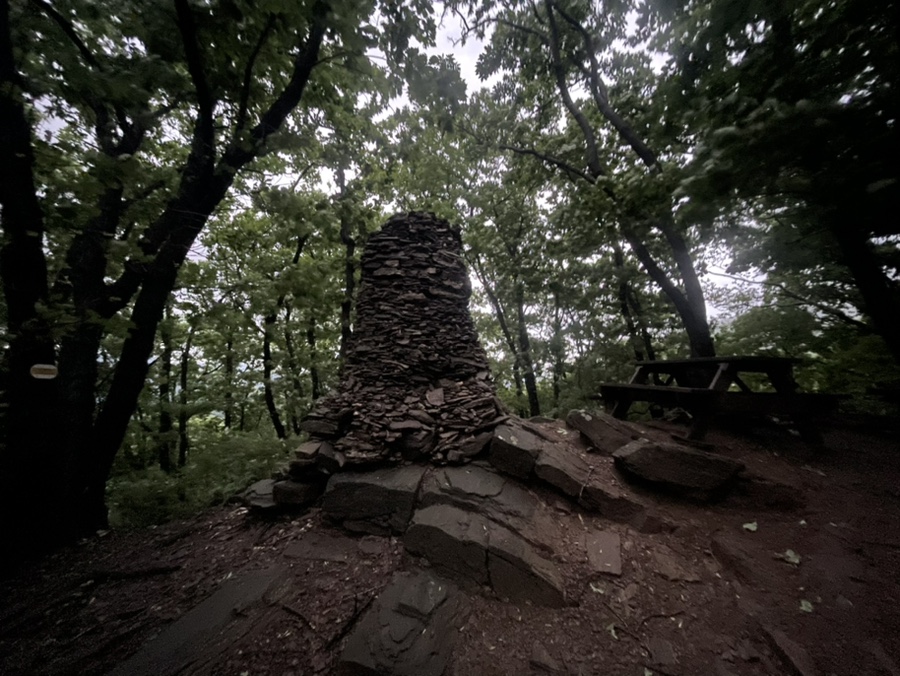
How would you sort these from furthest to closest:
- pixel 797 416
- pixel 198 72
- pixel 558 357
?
pixel 558 357, pixel 797 416, pixel 198 72

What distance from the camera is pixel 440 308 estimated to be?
6.18 metres

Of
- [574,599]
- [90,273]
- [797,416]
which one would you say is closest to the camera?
[574,599]

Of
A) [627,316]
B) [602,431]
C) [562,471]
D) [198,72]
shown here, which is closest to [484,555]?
[562,471]

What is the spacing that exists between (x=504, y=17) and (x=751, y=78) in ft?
26.6

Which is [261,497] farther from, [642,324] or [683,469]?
[642,324]

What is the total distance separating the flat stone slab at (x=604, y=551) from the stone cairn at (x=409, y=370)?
1.48 metres

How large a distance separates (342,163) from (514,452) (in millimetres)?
5037

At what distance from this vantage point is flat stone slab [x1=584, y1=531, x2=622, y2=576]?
280cm

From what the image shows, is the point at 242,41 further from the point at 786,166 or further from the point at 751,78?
Result: the point at 786,166

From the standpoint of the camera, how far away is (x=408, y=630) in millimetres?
2359

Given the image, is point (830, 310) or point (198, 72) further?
point (830, 310)

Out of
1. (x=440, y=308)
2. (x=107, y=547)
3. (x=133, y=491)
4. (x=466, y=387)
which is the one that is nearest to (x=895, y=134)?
(x=466, y=387)

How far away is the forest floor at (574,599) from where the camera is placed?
2.15 m

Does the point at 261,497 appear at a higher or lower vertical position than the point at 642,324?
lower
